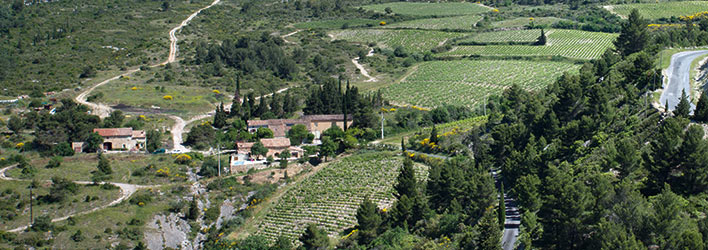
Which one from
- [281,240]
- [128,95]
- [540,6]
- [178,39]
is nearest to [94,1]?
[178,39]

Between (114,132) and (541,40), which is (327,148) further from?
(541,40)

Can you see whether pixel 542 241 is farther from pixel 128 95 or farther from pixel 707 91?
pixel 128 95

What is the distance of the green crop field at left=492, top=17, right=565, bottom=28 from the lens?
154 meters

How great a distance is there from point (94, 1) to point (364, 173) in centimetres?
13798

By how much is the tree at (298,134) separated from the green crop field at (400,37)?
58284 mm

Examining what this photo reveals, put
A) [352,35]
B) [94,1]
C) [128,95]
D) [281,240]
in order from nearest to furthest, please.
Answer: [281,240] → [128,95] → [352,35] → [94,1]

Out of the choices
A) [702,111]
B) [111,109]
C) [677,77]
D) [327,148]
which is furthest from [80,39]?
[702,111]

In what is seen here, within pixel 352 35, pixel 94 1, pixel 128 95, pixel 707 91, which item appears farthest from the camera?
pixel 94 1

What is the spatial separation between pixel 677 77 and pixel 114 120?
203 feet

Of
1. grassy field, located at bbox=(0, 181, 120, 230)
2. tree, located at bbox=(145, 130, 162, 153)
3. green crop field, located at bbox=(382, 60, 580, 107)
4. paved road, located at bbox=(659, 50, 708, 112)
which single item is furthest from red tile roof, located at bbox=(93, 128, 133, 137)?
paved road, located at bbox=(659, 50, 708, 112)

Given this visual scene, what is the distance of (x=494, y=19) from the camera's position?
546 ft

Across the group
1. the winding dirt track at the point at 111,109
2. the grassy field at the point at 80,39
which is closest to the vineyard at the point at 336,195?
the winding dirt track at the point at 111,109

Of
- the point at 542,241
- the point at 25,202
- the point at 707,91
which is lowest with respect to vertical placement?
the point at 25,202

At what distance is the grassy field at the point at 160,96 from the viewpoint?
350ft
